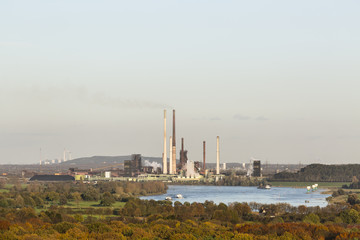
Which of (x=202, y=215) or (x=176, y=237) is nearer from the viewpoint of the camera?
(x=176, y=237)

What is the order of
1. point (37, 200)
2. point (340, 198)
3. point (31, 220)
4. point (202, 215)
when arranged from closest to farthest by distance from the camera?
point (31, 220)
point (202, 215)
point (37, 200)
point (340, 198)

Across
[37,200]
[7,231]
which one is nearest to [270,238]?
[7,231]

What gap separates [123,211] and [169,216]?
61.8 ft

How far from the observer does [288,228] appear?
85312 millimetres

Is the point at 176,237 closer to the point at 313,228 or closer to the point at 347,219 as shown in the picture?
the point at 313,228

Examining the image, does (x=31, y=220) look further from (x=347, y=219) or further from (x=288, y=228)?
(x=347, y=219)

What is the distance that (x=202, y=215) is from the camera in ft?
390

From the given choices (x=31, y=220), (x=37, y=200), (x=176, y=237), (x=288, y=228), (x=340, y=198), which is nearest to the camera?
(x=176, y=237)

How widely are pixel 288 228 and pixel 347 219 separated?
28.2 m

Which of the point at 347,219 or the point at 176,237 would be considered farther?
the point at 347,219

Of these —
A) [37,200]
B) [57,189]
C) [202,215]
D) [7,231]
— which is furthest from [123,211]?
[57,189]

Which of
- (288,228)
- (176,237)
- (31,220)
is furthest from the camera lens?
(31,220)

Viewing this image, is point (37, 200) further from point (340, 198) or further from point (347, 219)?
point (340, 198)

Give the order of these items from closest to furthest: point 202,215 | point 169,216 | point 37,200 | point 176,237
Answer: point 176,237 < point 169,216 < point 202,215 < point 37,200
